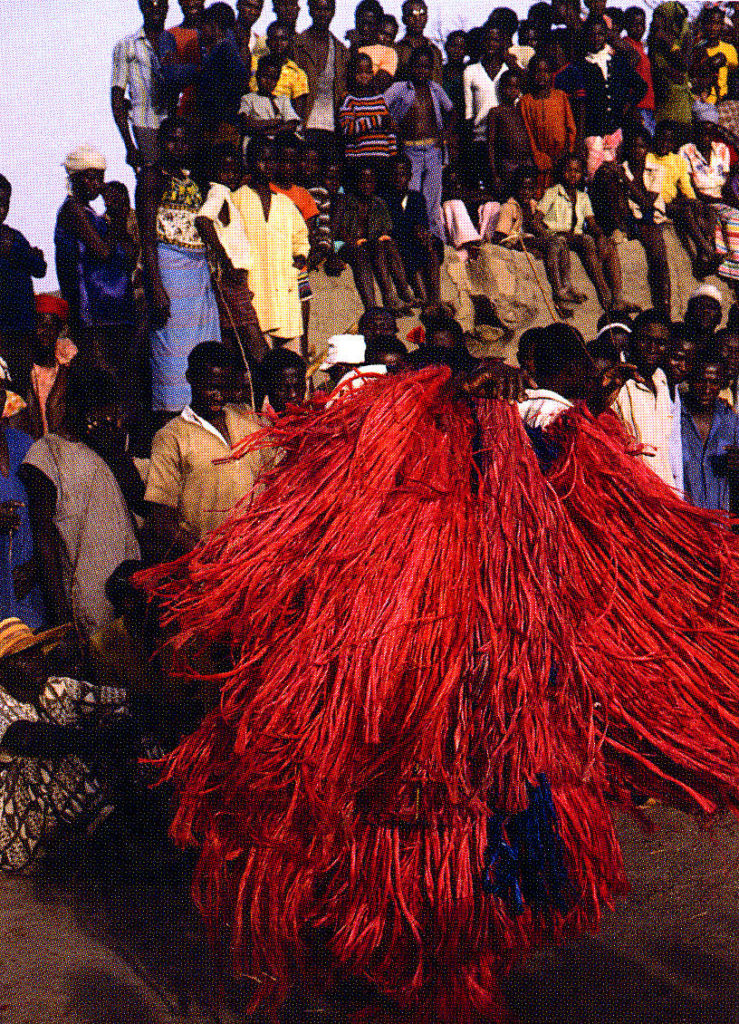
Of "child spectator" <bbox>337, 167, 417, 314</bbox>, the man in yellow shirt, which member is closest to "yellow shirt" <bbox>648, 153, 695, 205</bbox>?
the man in yellow shirt

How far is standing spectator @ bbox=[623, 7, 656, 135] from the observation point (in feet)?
34.8

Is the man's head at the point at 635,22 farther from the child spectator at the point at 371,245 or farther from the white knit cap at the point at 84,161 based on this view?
the white knit cap at the point at 84,161

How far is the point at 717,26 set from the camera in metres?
11.2

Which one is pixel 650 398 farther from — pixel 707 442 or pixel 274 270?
pixel 274 270

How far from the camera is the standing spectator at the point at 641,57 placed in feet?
34.8

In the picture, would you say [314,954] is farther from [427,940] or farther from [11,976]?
[11,976]

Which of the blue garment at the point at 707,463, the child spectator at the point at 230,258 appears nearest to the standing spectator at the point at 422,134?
the child spectator at the point at 230,258

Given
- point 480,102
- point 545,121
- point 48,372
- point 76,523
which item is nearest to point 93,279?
point 48,372

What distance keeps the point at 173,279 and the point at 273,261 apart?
0.84m

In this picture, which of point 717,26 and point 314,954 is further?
point 717,26

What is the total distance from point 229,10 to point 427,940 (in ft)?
26.0

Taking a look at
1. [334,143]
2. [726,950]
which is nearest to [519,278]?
[334,143]

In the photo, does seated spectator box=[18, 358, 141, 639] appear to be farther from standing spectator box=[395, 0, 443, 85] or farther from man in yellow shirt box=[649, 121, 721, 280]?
man in yellow shirt box=[649, 121, 721, 280]

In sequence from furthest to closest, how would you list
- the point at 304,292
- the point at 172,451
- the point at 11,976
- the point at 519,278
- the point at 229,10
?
the point at 519,278, the point at 229,10, the point at 304,292, the point at 172,451, the point at 11,976
